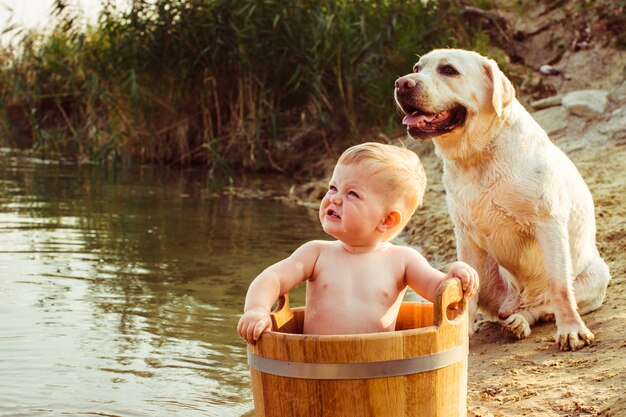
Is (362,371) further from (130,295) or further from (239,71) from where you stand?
(239,71)

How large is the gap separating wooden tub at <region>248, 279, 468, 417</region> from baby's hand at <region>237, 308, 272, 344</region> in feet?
0.08

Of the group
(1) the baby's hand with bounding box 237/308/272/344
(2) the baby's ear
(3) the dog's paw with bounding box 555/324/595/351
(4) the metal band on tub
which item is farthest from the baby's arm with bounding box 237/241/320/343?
(3) the dog's paw with bounding box 555/324/595/351

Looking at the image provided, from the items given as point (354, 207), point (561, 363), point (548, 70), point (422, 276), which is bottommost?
point (561, 363)

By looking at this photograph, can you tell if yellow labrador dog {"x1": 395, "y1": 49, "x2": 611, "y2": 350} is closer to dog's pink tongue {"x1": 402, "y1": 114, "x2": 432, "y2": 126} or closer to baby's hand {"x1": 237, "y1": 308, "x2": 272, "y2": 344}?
dog's pink tongue {"x1": 402, "y1": 114, "x2": 432, "y2": 126}

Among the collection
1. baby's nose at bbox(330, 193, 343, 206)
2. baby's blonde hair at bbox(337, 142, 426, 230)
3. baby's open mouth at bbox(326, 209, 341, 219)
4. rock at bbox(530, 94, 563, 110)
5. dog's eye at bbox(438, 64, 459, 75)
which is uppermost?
rock at bbox(530, 94, 563, 110)

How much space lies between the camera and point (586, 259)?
483 centimetres

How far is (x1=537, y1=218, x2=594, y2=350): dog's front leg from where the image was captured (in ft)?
14.4

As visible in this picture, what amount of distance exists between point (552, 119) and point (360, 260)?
7.70m

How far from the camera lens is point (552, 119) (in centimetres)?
1046

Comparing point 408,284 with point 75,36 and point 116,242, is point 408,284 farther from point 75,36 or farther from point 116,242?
point 75,36

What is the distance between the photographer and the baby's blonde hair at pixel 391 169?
323 centimetres

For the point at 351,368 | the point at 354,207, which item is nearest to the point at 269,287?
the point at 354,207

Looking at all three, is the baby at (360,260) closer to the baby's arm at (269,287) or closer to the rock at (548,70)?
the baby's arm at (269,287)

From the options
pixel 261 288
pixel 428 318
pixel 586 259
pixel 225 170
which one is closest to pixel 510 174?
pixel 586 259
